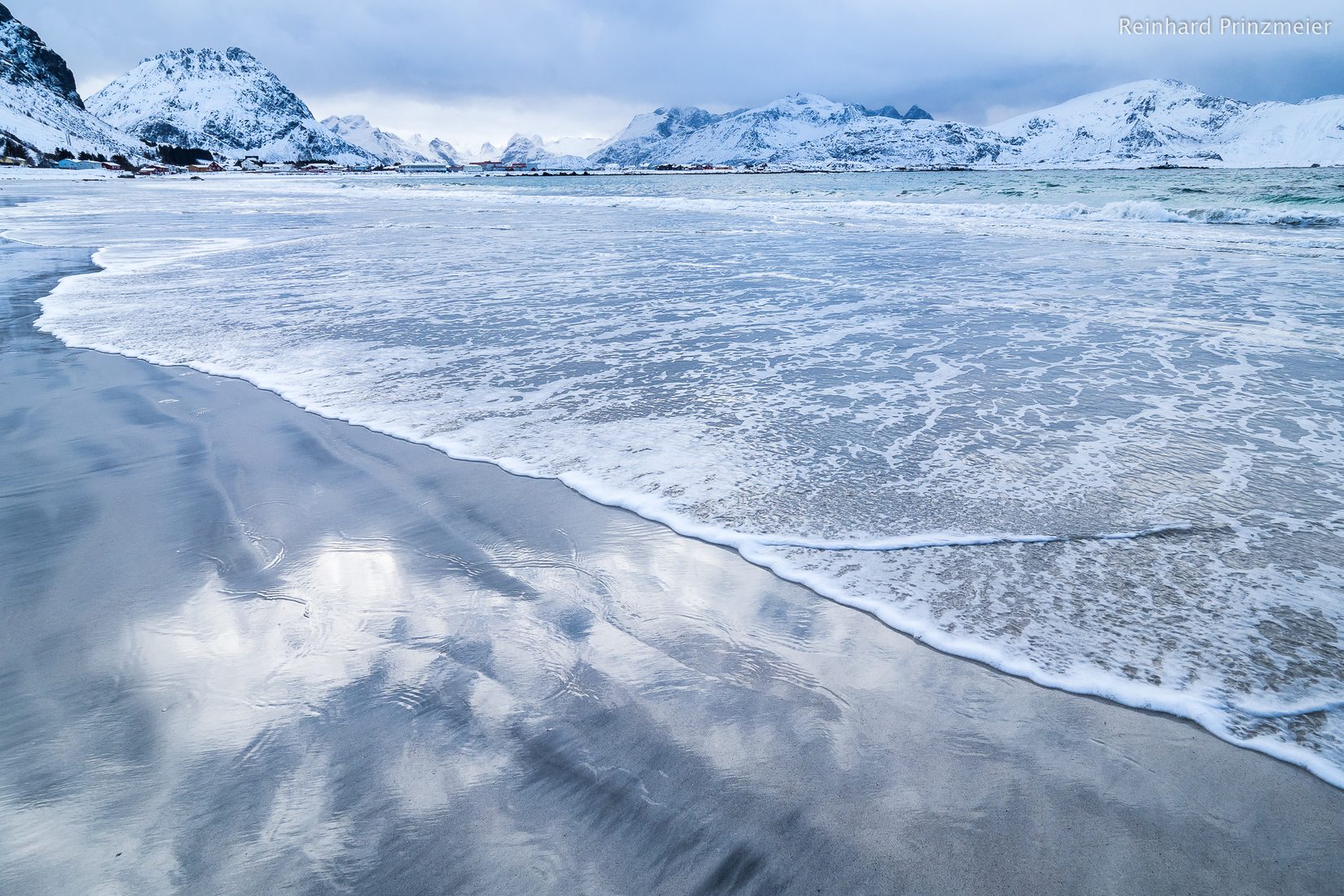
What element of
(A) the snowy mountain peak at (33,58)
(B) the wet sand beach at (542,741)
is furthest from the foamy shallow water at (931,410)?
(A) the snowy mountain peak at (33,58)

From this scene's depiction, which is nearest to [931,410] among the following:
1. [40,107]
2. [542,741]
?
[542,741]

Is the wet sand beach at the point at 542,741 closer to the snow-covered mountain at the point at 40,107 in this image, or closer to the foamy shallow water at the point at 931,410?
the foamy shallow water at the point at 931,410

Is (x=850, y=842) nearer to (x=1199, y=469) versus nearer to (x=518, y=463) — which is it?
(x=518, y=463)

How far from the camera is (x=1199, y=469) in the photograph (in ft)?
13.1

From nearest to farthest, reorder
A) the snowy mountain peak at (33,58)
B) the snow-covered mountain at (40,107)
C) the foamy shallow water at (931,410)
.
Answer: the foamy shallow water at (931,410) < the snow-covered mountain at (40,107) < the snowy mountain peak at (33,58)

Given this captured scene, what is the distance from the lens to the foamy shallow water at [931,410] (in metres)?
2.70

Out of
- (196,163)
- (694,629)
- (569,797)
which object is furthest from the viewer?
(196,163)

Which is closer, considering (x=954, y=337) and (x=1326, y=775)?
(x=1326, y=775)

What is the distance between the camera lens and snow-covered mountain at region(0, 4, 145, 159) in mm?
117750

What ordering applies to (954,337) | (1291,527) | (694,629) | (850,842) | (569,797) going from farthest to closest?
1. (954,337)
2. (1291,527)
3. (694,629)
4. (569,797)
5. (850,842)

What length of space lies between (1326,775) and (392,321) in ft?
27.2

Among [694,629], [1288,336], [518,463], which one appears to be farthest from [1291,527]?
[1288,336]

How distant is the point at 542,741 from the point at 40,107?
19866 cm

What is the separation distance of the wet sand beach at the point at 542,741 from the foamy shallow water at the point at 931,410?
327 millimetres
